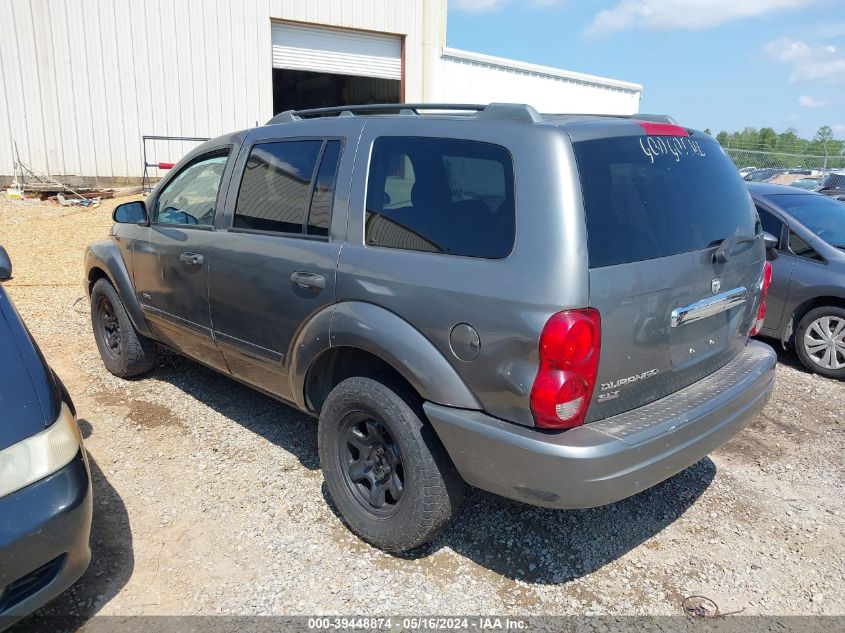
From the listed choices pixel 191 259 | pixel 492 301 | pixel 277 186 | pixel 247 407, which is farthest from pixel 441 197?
pixel 247 407

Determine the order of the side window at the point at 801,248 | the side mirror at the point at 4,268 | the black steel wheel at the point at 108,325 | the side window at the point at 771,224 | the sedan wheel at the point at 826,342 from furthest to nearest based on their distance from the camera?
the side window at the point at 771,224 < the side window at the point at 801,248 < the sedan wheel at the point at 826,342 < the black steel wheel at the point at 108,325 < the side mirror at the point at 4,268

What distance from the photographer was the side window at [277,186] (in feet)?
10.9

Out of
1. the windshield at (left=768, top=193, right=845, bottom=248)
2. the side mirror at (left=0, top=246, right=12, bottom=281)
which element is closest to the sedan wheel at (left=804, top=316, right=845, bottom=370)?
the windshield at (left=768, top=193, right=845, bottom=248)

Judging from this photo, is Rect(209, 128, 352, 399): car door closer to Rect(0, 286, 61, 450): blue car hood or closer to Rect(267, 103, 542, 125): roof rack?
Rect(267, 103, 542, 125): roof rack

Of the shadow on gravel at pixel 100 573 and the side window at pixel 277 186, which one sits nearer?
the shadow on gravel at pixel 100 573

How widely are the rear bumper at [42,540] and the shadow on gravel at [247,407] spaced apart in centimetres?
154

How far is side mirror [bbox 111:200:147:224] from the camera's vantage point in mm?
4441

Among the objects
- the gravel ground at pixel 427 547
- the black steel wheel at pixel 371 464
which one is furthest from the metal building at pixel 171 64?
the black steel wheel at pixel 371 464

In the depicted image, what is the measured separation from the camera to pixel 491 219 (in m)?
2.54

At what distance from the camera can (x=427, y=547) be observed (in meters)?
3.06

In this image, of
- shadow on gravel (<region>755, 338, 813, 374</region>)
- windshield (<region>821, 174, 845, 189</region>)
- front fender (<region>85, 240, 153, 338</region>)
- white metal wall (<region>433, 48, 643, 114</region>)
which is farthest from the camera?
white metal wall (<region>433, 48, 643, 114</region>)

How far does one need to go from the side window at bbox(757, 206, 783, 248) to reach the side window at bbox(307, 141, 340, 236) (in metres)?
4.61

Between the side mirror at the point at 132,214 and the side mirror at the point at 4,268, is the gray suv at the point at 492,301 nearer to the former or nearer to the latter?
the side mirror at the point at 4,268

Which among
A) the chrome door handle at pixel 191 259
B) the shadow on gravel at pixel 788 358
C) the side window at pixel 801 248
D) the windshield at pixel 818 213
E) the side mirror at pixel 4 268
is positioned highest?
the windshield at pixel 818 213
